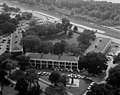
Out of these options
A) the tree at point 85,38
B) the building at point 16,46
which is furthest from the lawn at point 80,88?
the tree at point 85,38

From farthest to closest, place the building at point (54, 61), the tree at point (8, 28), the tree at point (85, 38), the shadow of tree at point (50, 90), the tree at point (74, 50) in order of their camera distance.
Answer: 1. the tree at point (8, 28)
2. the tree at point (85, 38)
3. the tree at point (74, 50)
4. the building at point (54, 61)
5. the shadow of tree at point (50, 90)

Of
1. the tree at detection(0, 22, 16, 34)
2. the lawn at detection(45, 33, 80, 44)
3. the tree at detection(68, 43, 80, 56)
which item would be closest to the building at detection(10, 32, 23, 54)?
the tree at detection(0, 22, 16, 34)

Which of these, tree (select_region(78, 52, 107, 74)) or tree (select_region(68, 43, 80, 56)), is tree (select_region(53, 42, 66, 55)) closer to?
tree (select_region(68, 43, 80, 56))

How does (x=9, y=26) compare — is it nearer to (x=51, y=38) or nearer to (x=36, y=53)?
(x=51, y=38)


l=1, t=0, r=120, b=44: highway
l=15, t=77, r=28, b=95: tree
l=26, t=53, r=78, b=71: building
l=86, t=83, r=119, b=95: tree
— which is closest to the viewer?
l=86, t=83, r=119, b=95: tree

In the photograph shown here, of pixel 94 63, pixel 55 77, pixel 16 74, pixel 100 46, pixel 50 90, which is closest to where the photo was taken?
pixel 55 77

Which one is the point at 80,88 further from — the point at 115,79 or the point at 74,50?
the point at 74,50

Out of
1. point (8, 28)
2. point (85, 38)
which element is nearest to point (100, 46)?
point (85, 38)

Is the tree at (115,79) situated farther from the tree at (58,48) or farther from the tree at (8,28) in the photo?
the tree at (8,28)

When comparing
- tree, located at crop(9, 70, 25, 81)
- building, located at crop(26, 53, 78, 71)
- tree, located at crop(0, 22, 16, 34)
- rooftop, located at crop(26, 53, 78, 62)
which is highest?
tree, located at crop(0, 22, 16, 34)
